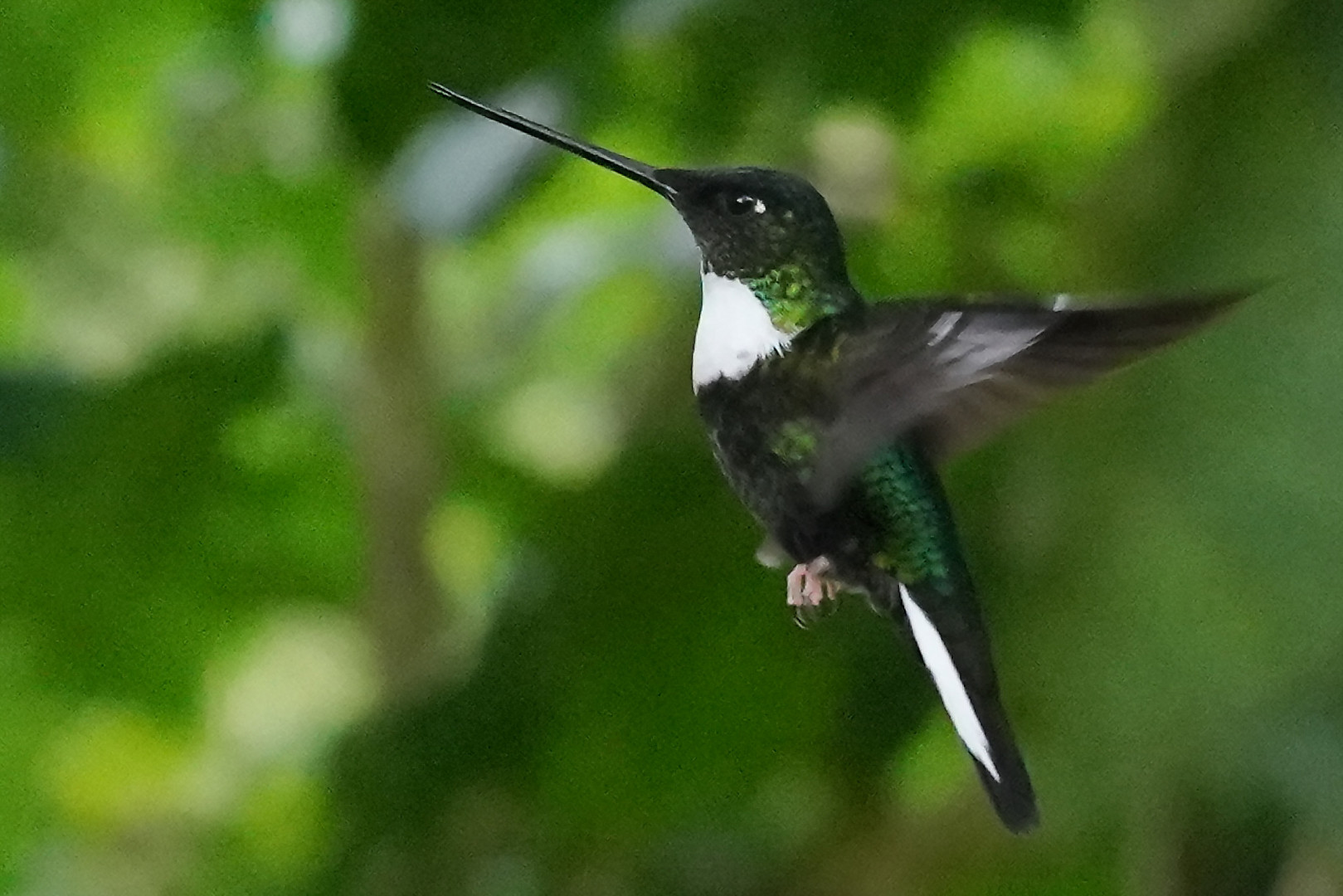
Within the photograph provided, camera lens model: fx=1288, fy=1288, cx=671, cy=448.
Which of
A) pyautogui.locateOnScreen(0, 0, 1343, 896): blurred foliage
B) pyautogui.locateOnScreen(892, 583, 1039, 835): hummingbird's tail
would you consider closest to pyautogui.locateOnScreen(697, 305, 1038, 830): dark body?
pyautogui.locateOnScreen(892, 583, 1039, 835): hummingbird's tail

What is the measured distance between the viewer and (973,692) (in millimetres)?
398

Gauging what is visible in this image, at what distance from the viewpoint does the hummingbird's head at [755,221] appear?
37 centimetres

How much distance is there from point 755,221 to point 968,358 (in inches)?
3.7

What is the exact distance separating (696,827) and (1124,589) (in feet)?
0.72

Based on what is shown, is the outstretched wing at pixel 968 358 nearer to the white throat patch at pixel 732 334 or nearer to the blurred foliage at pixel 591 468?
the white throat patch at pixel 732 334

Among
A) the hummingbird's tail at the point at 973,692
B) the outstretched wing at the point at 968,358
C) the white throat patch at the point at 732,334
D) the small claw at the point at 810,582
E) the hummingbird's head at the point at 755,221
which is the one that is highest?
the hummingbird's head at the point at 755,221

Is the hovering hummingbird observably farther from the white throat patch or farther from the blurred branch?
the blurred branch

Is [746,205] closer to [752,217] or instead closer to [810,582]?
[752,217]

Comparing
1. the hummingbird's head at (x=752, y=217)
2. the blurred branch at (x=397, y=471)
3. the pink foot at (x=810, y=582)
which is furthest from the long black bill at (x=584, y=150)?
the blurred branch at (x=397, y=471)

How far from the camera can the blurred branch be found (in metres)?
0.62

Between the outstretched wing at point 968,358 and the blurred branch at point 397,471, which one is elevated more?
the blurred branch at point 397,471

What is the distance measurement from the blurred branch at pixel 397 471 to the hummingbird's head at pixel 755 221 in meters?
0.27

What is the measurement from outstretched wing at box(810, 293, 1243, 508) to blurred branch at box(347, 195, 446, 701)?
0.30 meters

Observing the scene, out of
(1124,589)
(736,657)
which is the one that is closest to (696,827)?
(736,657)
